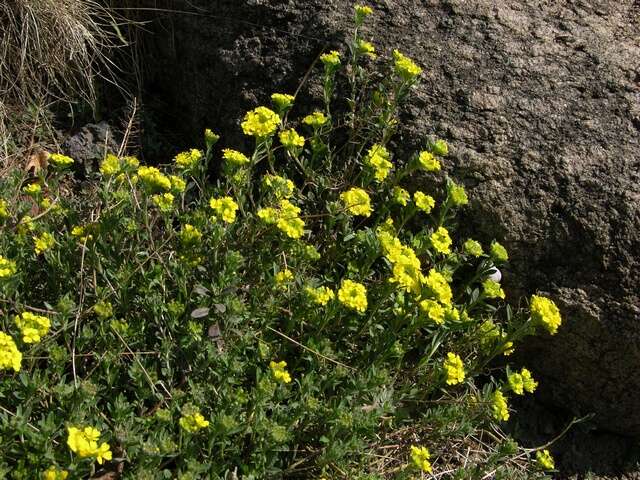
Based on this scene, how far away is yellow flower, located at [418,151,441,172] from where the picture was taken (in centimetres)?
320

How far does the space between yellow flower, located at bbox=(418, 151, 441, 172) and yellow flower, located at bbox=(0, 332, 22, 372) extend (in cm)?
167

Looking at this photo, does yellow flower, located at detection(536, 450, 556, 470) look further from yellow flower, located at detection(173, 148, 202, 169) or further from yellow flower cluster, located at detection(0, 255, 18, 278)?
yellow flower cluster, located at detection(0, 255, 18, 278)

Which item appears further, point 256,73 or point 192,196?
point 256,73

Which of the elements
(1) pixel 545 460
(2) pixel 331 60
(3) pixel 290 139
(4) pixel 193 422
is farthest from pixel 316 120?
(1) pixel 545 460

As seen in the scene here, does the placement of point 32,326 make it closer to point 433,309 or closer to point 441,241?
point 433,309

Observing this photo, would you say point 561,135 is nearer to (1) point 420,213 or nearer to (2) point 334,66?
(1) point 420,213

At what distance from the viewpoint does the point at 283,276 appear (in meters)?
2.89

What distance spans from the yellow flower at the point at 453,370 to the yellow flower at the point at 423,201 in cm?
61

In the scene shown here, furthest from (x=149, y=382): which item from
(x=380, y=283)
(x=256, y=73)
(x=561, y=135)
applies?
(x=561, y=135)

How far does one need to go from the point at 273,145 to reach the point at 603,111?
1429 mm

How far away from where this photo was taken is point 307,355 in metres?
2.91

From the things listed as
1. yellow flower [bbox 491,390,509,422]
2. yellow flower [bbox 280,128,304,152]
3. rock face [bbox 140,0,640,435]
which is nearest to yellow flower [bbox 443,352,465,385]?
yellow flower [bbox 491,390,509,422]

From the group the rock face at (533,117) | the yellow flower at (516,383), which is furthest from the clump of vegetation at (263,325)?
the rock face at (533,117)

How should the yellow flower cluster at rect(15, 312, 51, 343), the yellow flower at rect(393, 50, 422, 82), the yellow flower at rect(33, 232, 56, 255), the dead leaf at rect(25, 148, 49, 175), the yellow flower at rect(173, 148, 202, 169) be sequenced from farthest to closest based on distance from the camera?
the dead leaf at rect(25, 148, 49, 175)
the yellow flower at rect(393, 50, 422, 82)
the yellow flower at rect(173, 148, 202, 169)
the yellow flower at rect(33, 232, 56, 255)
the yellow flower cluster at rect(15, 312, 51, 343)
